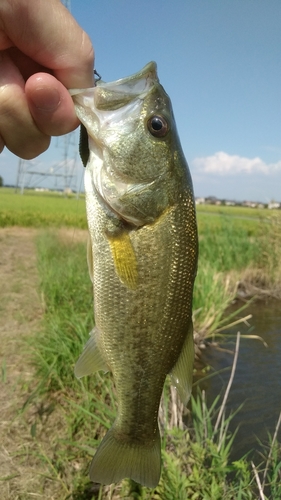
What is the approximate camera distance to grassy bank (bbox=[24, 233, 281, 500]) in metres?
3.07

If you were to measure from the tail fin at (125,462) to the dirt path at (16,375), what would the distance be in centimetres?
180

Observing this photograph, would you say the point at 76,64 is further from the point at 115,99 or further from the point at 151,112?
the point at 151,112

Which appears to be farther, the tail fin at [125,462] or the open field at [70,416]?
the open field at [70,416]

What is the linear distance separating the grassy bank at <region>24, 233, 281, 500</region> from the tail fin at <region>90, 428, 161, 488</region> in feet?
3.64

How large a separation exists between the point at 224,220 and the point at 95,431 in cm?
1093

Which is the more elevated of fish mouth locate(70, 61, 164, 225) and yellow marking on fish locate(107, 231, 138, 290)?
fish mouth locate(70, 61, 164, 225)

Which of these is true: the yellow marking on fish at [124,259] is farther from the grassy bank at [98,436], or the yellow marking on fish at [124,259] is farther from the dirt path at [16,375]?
the dirt path at [16,375]

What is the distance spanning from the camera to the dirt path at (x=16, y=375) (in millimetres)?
3506

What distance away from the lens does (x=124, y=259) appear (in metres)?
1.85

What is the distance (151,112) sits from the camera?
199cm

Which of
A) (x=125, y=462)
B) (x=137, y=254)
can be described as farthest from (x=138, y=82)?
(x=125, y=462)

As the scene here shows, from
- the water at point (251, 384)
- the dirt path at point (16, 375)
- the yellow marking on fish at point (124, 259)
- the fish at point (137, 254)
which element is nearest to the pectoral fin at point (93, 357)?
the fish at point (137, 254)

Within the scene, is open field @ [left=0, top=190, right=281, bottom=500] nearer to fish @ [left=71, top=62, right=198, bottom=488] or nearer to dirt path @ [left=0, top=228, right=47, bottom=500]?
dirt path @ [left=0, top=228, right=47, bottom=500]

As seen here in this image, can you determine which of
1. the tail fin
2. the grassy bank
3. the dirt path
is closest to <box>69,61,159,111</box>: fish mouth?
the tail fin
